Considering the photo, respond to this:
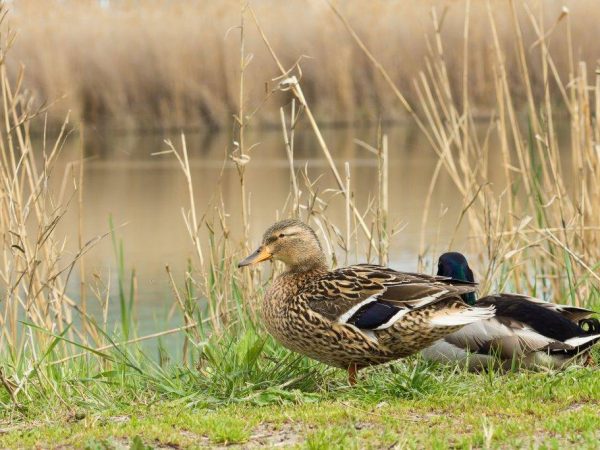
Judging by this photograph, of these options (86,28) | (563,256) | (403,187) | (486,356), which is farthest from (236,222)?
(86,28)

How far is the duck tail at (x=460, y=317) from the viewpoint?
4.39 metres

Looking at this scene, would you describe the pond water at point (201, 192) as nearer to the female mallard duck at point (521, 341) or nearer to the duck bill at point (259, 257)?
the female mallard duck at point (521, 341)

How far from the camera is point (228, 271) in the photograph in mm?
5504

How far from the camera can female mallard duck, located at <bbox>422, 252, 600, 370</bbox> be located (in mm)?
4785

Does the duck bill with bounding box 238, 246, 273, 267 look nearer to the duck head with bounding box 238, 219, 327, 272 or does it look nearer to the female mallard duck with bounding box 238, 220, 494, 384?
the duck head with bounding box 238, 219, 327, 272

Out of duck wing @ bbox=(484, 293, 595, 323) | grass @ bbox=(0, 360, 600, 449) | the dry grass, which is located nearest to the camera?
grass @ bbox=(0, 360, 600, 449)

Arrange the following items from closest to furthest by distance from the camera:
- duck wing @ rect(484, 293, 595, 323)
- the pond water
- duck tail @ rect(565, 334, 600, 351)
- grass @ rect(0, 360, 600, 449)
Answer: grass @ rect(0, 360, 600, 449)
duck tail @ rect(565, 334, 600, 351)
duck wing @ rect(484, 293, 595, 323)
the pond water

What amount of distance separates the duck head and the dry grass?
1158cm

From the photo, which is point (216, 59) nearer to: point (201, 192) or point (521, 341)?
point (201, 192)

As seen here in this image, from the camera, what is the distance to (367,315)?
14.5ft

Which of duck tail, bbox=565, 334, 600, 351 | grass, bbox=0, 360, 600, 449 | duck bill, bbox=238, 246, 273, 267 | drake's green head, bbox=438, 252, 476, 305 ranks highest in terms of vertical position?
duck bill, bbox=238, 246, 273, 267

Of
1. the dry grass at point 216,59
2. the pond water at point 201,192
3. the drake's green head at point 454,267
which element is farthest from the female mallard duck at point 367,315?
the dry grass at point 216,59

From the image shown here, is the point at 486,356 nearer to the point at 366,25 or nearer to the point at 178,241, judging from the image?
the point at 178,241

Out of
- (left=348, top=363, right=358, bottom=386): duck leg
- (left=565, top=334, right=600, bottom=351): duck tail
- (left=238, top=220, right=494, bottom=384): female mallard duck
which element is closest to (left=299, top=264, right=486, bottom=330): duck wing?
(left=238, top=220, right=494, bottom=384): female mallard duck
